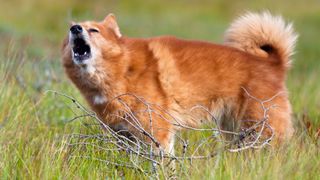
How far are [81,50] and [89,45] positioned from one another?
0.11 meters

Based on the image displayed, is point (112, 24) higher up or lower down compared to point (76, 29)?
higher up

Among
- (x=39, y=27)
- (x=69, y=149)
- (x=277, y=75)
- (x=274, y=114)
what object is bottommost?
(x=69, y=149)

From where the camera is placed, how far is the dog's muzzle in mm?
5781

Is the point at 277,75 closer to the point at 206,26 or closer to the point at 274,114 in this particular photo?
the point at 274,114

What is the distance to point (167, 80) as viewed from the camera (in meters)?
5.97

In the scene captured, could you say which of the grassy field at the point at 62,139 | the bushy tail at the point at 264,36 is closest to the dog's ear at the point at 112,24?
the grassy field at the point at 62,139

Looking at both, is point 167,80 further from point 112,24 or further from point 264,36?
point 264,36

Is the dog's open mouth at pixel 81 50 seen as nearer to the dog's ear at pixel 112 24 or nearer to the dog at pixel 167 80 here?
the dog at pixel 167 80

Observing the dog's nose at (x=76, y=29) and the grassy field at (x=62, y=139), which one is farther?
the dog's nose at (x=76, y=29)

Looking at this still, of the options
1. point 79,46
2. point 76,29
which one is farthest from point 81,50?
point 76,29

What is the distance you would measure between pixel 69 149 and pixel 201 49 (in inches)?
66.3

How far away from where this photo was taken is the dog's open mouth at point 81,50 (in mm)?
5816

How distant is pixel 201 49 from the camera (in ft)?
20.3

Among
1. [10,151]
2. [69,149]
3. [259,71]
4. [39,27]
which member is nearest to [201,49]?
[259,71]
